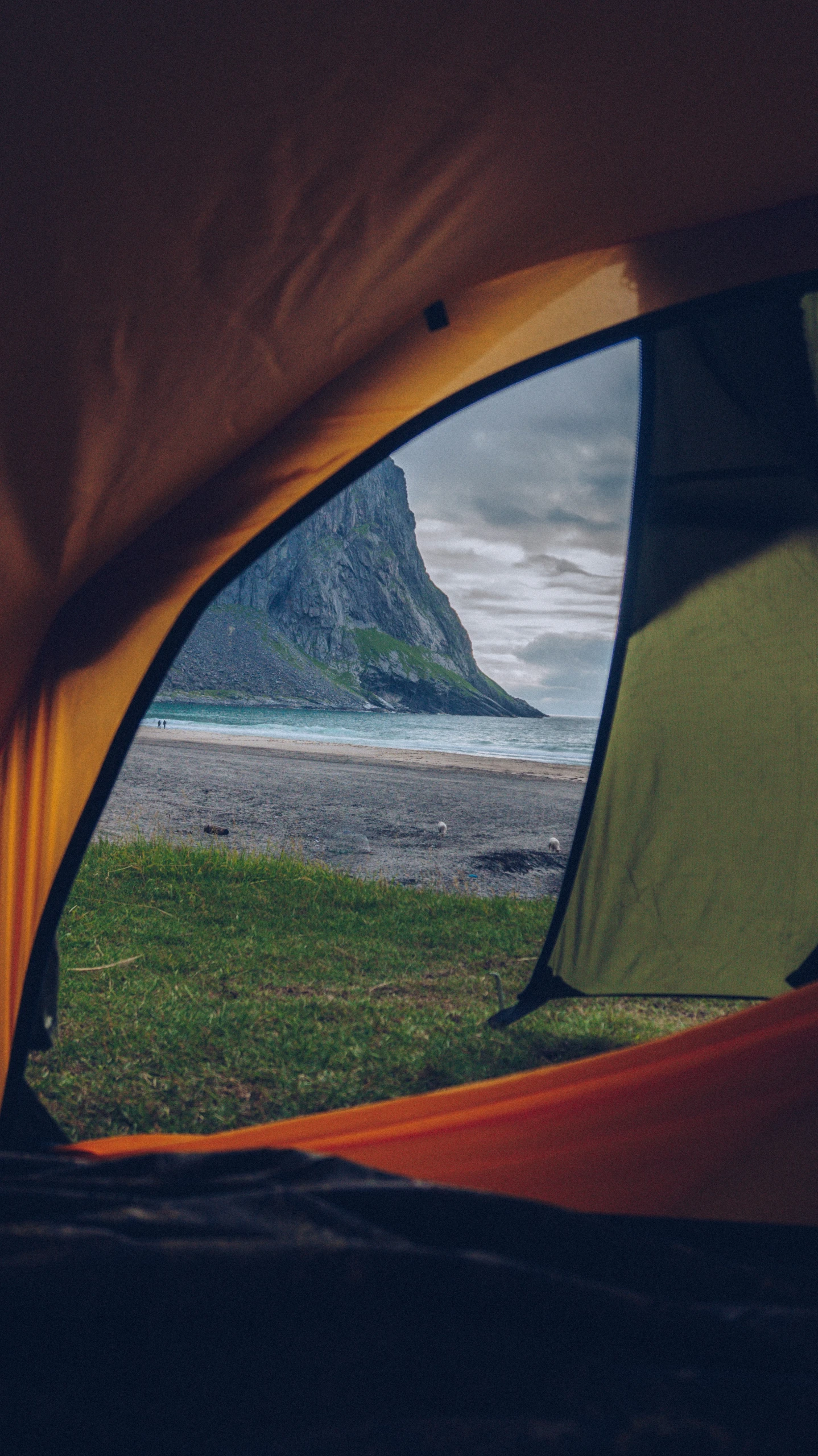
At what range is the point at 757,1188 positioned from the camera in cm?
138

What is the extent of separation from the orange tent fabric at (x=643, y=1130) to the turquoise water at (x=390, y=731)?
14116mm

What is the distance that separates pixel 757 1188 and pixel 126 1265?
108 cm

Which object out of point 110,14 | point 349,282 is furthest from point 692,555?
point 110,14

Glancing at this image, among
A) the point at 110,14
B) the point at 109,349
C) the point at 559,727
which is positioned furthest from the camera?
the point at 559,727

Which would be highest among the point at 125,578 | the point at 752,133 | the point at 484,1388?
the point at 752,133

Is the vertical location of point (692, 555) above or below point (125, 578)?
above

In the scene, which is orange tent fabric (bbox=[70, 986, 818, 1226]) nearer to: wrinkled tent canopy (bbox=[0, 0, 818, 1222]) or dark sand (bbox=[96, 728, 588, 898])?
wrinkled tent canopy (bbox=[0, 0, 818, 1222])

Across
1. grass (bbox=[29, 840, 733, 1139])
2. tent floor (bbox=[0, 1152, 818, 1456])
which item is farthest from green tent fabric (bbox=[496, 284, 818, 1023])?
tent floor (bbox=[0, 1152, 818, 1456])

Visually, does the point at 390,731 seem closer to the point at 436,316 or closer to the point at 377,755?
the point at 377,755

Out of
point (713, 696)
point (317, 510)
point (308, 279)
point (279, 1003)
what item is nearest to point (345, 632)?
point (279, 1003)

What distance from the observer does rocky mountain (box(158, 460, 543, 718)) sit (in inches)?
3123

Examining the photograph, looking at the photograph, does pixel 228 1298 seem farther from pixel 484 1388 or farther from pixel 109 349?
pixel 109 349

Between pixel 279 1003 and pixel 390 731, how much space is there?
121 feet

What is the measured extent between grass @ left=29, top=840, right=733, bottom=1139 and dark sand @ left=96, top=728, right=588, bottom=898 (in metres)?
1.30
